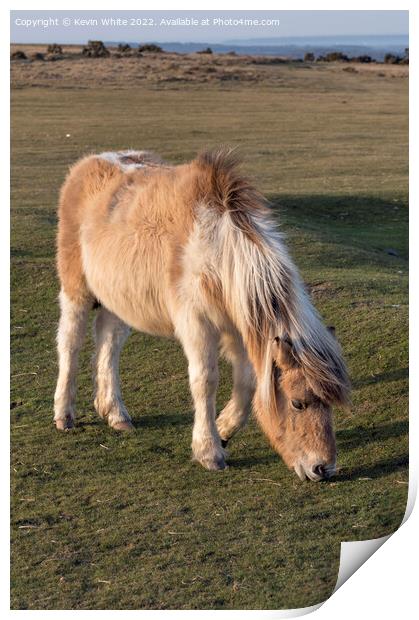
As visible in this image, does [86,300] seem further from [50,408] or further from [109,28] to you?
[109,28]

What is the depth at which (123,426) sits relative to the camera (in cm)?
636

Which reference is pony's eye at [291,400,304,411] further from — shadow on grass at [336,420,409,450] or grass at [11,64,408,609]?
shadow on grass at [336,420,409,450]

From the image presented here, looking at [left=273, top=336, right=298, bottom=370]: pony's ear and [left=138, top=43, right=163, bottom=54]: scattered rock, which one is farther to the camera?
[left=138, top=43, right=163, bottom=54]: scattered rock

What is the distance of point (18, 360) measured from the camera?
780 cm

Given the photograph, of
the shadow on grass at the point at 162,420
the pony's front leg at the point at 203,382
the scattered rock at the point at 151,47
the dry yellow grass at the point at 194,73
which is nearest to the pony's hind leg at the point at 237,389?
the pony's front leg at the point at 203,382

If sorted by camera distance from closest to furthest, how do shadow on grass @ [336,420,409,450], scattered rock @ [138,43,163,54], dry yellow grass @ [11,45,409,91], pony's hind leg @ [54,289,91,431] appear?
1. shadow on grass @ [336,420,409,450]
2. scattered rock @ [138,43,163,54]
3. pony's hind leg @ [54,289,91,431]
4. dry yellow grass @ [11,45,409,91]

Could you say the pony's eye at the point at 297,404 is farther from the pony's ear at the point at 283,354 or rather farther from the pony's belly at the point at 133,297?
the pony's belly at the point at 133,297

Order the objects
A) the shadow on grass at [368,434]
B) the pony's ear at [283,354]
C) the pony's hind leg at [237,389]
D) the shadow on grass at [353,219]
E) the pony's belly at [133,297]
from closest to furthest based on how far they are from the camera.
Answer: the pony's ear at [283,354] < the pony's hind leg at [237,389] < the pony's belly at [133,297] < the shadow on grass at [368,434] < the shadow on grass at [353,219]

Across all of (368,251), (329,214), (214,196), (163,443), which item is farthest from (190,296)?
(329,214)

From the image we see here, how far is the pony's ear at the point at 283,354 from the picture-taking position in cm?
491

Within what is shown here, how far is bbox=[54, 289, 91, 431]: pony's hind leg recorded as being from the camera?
6.45 m

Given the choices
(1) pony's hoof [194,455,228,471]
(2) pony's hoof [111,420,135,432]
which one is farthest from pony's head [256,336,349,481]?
(2) pony's hoof [111,420,135,432]

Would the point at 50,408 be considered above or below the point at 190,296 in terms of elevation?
below
